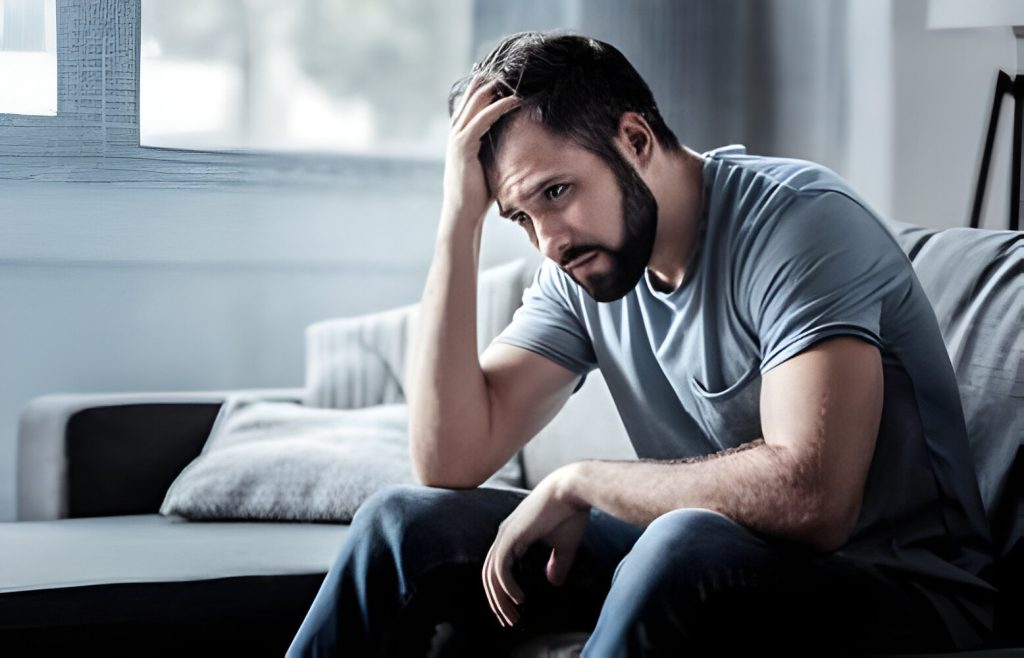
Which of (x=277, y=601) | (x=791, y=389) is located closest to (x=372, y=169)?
(x=277, y=601)

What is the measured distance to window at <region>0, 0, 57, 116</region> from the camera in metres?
1.91

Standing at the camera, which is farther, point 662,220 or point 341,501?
point 341,501

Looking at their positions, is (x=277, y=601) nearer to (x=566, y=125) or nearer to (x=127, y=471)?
(x=127, y=471)

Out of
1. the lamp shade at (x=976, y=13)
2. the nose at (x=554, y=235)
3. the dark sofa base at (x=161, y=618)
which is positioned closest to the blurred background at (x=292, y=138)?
the lamp shade at (x=976, y=13)

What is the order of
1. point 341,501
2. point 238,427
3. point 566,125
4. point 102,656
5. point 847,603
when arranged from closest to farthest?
1. point 847,603
2. point 566,125
3. point 102,656
4. point 341,501
5. point 238,427

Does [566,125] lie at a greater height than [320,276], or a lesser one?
greater

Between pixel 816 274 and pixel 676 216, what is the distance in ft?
0.69

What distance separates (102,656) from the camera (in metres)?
1.42

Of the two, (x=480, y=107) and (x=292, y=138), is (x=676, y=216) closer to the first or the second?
(x=480, y=107)

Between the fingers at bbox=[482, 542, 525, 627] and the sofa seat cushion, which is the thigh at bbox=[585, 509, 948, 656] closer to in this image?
the fingers at bbox=[482, 542, 525, 627]

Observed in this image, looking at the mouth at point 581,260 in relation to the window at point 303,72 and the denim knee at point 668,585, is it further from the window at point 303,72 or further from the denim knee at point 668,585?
the window at point 303,72

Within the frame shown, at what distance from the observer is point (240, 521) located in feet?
5.72

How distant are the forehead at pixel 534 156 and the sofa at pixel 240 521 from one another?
0.39 meters

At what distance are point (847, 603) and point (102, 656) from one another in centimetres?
89
